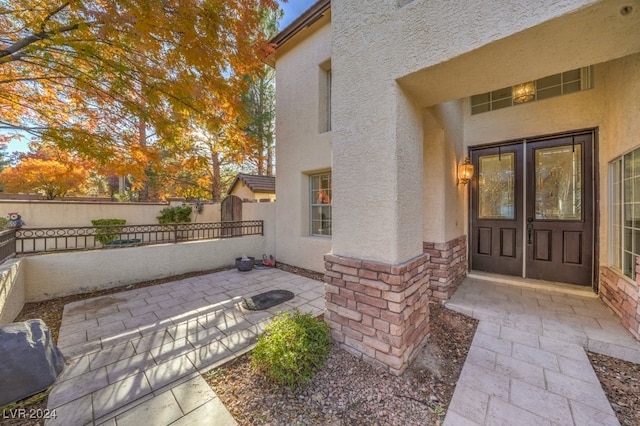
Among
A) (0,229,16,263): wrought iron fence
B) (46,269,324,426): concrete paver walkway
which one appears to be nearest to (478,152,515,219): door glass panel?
(46,269,324,426): concrete paver walkway

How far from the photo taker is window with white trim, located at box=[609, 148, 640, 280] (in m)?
3.05

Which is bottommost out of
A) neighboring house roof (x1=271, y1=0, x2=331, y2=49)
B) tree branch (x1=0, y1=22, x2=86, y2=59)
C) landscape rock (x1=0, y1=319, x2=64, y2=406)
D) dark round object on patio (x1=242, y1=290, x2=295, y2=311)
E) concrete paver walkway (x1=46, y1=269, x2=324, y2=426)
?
concrete paver walkway (x1=46, y1=269, x2=324, y2=426)

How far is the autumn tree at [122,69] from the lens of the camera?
3225mm

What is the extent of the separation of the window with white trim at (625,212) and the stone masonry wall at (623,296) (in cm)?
14

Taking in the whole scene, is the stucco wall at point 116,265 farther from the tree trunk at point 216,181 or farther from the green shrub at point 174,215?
the tree trunk at point 216,181

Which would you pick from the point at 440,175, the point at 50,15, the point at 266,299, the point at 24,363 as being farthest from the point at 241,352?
the point at 50,15

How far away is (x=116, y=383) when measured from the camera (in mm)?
2195

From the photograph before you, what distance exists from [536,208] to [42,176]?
15758 mm

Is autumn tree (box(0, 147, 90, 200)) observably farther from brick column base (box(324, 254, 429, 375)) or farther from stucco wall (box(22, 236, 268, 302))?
brick column base (box(324, 254, 429, 375))

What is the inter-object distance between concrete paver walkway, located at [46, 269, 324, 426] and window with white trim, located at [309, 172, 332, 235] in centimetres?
164

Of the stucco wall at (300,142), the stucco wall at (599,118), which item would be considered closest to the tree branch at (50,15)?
the stucco wall at (300,142)

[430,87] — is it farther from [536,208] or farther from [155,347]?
[155,347]

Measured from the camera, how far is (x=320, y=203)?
20.0 feet

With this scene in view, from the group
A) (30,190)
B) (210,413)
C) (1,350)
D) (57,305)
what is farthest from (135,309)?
(30,190)
